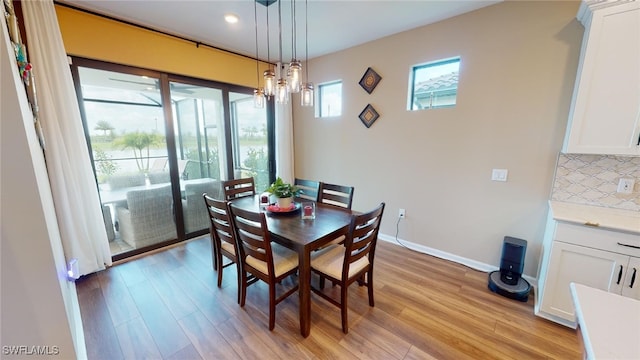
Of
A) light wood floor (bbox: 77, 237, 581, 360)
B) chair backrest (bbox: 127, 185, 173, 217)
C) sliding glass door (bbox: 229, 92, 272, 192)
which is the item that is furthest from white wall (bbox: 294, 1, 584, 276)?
chair backrest (bbox: 127, 185, 173, 217)

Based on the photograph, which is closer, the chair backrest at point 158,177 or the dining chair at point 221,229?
the dining chair at point 221,229

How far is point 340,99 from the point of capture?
3.55m

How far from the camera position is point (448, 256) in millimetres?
2795

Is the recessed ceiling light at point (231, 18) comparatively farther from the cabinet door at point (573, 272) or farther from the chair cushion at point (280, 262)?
the cabinet door at point (573, 272)

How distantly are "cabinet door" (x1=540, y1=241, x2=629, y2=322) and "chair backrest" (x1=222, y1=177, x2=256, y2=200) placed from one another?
2.92 metres

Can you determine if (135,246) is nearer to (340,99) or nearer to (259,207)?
(259,207)

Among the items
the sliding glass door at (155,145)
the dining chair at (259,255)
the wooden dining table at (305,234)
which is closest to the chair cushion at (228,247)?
the dining chair at (259,255)

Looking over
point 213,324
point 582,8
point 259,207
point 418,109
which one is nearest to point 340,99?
point 418,109

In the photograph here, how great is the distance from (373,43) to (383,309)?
3032 mm

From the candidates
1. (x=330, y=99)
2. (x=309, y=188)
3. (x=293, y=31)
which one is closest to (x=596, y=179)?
(x=309, y=188)

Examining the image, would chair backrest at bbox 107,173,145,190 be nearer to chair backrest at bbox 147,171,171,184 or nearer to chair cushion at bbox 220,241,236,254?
chair backrest at bbox 147,171,171,184

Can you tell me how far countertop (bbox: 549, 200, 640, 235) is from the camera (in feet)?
5.20

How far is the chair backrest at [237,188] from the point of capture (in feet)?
9.06

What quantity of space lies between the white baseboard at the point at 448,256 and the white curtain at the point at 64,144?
3.34 meters
